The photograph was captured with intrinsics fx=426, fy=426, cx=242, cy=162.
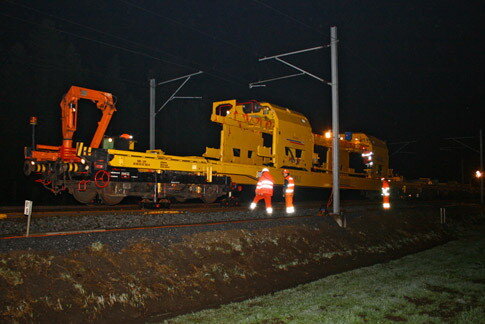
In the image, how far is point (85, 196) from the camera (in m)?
13.3

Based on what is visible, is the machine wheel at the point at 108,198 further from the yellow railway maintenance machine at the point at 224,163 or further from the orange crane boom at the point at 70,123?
the orange crane boom at the point at 70,123

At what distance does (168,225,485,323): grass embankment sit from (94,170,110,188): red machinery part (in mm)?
7056

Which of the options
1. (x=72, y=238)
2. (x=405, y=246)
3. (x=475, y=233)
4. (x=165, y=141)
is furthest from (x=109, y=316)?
(x=165, y=141)

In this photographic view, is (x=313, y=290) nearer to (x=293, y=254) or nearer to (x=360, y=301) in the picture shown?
(x=360, y=301)

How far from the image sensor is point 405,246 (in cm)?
1312

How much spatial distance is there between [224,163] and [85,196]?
4.91 m

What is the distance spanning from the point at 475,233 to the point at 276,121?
8.82m

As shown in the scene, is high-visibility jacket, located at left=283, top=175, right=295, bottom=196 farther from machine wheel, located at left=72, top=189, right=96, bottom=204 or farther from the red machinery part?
machine wheel, located at left=72, top=189, right=96, bottom=204

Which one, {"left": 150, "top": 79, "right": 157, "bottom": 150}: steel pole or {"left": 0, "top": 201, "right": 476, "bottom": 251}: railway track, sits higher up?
{"left": 150, "top": 79, "right": 157, "bottom": 150}: steel pole

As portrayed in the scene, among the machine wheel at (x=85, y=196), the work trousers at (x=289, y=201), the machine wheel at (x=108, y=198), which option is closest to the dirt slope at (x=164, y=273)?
the work trousers at (x=289, y=201)

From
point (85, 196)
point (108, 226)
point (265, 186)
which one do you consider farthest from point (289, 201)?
point (85, 196)

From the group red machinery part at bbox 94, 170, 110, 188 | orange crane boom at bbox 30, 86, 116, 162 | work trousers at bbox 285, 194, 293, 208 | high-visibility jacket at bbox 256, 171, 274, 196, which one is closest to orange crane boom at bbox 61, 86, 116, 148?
orange crane boom at bbox 30, 86, 116, 162

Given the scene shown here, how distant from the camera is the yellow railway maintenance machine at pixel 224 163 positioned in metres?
12.5

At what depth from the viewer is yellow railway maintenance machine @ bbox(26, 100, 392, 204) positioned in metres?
12.5
